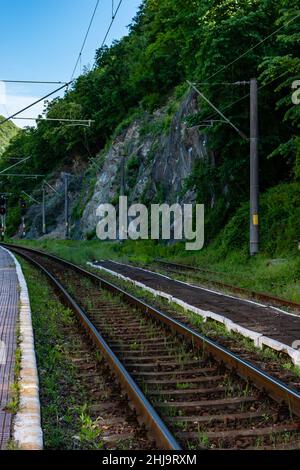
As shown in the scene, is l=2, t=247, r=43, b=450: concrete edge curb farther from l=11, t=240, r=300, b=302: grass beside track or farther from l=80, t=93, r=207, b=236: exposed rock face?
l=80, t=93, r=207, b=236: exposed rock face

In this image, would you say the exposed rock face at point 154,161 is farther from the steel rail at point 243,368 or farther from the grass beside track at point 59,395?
the steel rail at point 243,368

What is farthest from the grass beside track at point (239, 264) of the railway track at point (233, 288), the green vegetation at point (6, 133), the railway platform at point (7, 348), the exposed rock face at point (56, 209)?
the green vegetation at point (6, 133)

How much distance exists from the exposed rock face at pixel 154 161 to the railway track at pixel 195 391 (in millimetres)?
22039

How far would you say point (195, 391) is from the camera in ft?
22.7

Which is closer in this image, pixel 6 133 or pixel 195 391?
pixel 195 391

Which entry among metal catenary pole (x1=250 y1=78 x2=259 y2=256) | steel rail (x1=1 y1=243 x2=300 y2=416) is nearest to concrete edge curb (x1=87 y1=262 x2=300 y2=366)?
steel rail (x1=1 y1=243 x2=300 y2=416)

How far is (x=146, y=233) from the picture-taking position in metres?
38.9

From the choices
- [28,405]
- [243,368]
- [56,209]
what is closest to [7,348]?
[28,405]

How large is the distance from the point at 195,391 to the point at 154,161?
38759 mm

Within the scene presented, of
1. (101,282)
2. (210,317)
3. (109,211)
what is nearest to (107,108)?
(109,211)

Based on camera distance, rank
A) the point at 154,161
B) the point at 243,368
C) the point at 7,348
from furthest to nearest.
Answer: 1. the point at 154,161
2. the point at 7,348
3. the point at 243,368

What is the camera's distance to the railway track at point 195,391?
5.39 metres

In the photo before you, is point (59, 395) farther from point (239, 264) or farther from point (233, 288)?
point (239, 264)
